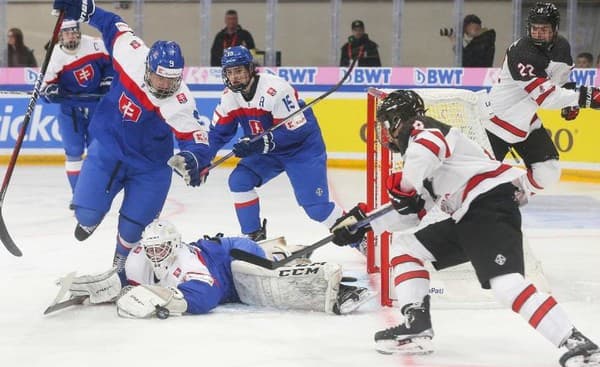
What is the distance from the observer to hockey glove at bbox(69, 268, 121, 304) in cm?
455

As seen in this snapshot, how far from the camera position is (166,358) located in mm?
3871

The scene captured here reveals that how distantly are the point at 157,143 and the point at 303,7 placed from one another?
617cm

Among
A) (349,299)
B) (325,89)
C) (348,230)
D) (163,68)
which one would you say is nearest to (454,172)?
(348,230)

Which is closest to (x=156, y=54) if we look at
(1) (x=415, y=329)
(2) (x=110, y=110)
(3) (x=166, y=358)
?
(2) (x=110, y=110)

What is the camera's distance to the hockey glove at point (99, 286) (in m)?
4.55

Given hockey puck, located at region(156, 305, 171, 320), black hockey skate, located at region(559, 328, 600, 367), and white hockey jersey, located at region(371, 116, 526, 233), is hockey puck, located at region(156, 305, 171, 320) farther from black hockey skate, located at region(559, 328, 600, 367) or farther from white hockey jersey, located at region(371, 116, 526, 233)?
black hockey skate, located at region(559, 328, 600, 367)

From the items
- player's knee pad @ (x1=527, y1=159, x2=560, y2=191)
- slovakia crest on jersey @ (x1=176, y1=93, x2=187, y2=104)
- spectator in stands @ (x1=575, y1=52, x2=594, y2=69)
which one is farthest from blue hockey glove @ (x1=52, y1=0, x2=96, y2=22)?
spectator in stands @ (x1=575, y1=52, x2=594, y2=69)

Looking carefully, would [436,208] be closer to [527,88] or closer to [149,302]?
[527,88]

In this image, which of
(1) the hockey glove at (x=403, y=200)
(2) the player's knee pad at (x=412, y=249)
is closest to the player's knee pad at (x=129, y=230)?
(2) the player's knee pad at (x=412, y=249)

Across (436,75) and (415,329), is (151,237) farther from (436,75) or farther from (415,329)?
(436,75)

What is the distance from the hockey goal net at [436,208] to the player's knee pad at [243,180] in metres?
0.63

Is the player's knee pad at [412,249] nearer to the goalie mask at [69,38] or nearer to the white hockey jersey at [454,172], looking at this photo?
the white hockey jersey at [454,172]

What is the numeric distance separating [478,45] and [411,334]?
19.5ft

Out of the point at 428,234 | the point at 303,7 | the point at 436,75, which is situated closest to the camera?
the point at 428,234
